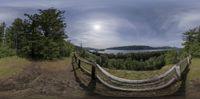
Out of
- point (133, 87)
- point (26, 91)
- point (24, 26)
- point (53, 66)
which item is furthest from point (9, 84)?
point (133, 87)

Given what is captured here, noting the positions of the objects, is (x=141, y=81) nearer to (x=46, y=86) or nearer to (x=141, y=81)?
(x=141, y=81)

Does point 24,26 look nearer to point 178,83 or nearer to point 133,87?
point 133,87

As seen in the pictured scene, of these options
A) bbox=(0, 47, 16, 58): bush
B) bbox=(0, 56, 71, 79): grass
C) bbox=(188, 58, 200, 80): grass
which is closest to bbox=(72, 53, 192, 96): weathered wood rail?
bbox=(188, 58, 200, 80): grass

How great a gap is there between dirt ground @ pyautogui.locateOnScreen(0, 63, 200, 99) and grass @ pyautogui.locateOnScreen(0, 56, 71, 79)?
0.41 m

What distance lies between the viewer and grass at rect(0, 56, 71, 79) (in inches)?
958

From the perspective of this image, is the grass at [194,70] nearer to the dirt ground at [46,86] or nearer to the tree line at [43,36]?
the dirt ground at [46,86]

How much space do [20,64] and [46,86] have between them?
3.72 meters

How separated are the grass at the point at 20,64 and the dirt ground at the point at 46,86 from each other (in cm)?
41

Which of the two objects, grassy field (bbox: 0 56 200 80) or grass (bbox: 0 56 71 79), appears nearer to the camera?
grassy field (bbox: 0 56 200 80)

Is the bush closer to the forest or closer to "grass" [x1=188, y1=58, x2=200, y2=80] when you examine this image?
the forest

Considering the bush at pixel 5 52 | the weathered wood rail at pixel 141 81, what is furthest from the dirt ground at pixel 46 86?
the bush at pixel 5 52

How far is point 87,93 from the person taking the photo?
21.4 m

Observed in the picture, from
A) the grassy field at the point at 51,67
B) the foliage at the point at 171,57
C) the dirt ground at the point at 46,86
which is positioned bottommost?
the dirt ground at the point at 46,86

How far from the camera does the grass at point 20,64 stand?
24.3 meters
